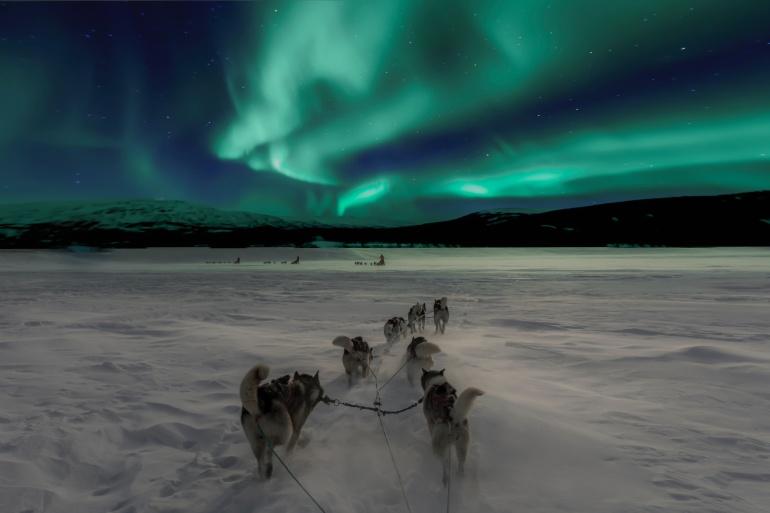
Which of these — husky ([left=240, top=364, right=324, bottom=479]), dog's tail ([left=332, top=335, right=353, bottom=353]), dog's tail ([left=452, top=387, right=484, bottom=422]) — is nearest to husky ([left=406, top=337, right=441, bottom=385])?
dog's tail ([left=332, top=335, right=353, bottom=353])

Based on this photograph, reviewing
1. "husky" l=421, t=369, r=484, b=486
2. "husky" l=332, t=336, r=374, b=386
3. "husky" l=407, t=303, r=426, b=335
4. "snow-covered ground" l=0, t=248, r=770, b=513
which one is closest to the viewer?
"husky" l=421, t=369, r=484, b=486

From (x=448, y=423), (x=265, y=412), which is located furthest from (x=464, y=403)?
(x=265, y=412)

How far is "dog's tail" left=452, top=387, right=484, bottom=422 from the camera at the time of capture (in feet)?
8.21

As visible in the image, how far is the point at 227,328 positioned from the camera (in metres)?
9.25

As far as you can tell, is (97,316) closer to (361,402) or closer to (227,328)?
(227,328)

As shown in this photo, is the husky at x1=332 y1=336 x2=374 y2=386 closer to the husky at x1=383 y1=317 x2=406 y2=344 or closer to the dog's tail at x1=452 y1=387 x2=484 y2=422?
the husky at x1=383 y1=317 x2=406 y2=344

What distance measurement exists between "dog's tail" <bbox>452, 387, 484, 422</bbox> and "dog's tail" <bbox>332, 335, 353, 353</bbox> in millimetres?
2211

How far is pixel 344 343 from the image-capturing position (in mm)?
4910

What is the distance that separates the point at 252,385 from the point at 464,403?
4.72 ft

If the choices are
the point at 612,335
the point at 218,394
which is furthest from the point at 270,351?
the point at 612,335

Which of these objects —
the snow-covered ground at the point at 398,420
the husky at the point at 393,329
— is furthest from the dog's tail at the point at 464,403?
the husky at the point at 393,329

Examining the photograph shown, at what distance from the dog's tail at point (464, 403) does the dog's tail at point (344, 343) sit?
2.21 m

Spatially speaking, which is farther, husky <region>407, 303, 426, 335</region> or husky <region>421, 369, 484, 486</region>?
husky <region>407, 303, 426, 335</region>

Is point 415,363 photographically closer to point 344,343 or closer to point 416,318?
point 344,343
